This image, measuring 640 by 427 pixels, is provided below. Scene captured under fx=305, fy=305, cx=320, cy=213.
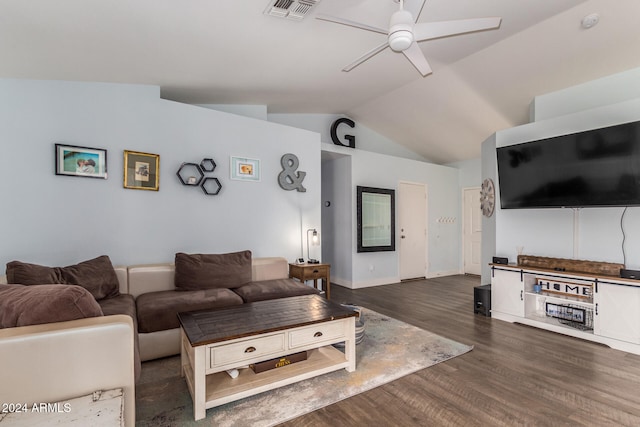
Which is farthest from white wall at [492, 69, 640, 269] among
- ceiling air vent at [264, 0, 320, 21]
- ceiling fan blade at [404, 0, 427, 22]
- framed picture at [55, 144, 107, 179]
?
framed picture at [55, 144, 107, 179]

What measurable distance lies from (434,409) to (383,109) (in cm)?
485

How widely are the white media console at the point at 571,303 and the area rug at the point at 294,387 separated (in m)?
1.22

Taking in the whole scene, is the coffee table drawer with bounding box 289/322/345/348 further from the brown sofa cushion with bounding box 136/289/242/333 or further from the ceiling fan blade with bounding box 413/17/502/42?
the ceiling fan blade with bounding box 413/17/502/42

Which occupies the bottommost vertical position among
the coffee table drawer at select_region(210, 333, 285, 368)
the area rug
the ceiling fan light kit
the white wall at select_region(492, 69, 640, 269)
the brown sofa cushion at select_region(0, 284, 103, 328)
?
the area rug

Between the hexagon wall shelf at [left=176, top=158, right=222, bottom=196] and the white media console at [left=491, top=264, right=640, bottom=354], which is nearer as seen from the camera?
the white media console at [left=491, top=264, right=640, bottom=354]

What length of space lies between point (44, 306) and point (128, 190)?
88.0 inches

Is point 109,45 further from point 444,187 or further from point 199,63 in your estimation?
point 444,187

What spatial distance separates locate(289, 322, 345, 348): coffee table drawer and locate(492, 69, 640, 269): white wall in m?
3.01

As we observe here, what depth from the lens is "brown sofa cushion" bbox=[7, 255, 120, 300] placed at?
2.41 metres

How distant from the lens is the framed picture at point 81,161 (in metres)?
3.07

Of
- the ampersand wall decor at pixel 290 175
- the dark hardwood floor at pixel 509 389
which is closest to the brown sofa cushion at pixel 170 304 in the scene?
the dark hardwood floor at pixel 509 389

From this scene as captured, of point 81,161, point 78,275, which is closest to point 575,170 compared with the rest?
point 78,275

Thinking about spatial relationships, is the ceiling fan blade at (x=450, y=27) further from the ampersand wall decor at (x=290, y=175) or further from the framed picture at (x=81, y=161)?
the framed picture at (x=81, y=161)

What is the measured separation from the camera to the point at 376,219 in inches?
232
